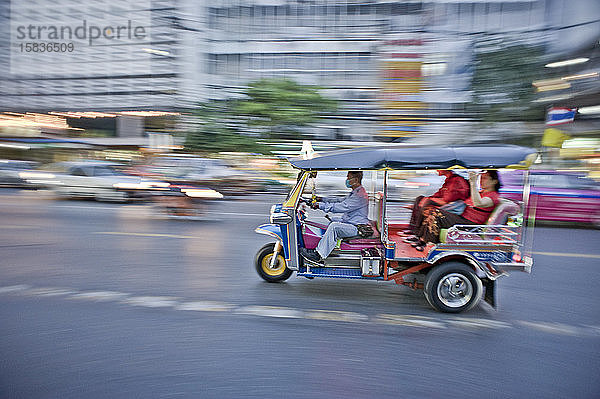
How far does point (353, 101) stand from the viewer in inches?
1629

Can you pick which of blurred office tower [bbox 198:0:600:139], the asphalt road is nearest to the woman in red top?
the asphalt road

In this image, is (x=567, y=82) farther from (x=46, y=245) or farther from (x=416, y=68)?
(x=46, y=245)

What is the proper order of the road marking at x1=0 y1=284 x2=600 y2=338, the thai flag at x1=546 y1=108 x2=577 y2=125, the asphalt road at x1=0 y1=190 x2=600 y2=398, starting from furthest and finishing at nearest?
the thai flag at x1=546 y1=108 x2=577 y2=125 < the road marking at x1=0 y1=284 x2=600 y2=338 < the asphalt road at x1=0 y1=190 x2=600 y2=398

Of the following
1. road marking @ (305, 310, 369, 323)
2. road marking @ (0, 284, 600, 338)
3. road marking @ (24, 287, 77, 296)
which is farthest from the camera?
road marking @ (24, 287, 77, 296)

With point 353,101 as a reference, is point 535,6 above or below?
above

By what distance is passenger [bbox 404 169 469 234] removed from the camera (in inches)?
257

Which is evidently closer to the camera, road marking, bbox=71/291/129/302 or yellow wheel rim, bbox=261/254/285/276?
road marking, bbox=71/291/129/302

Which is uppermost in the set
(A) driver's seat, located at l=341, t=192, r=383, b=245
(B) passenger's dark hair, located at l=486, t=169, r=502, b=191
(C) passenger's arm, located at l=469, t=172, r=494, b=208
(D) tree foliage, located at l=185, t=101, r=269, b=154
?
(D) tree foliage, located at l=185, t=101, r=269, b=154

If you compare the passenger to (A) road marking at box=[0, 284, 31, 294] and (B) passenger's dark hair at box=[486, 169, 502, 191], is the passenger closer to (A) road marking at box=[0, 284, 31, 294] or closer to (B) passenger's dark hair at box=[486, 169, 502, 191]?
(B) passenger's dark hair at box=[486, 169, 502, 191]

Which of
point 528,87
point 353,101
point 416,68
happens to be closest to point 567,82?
point 528,87

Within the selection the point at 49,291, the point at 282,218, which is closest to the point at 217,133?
the point at 49,291

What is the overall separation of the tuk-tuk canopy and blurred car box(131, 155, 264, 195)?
811 centimetres

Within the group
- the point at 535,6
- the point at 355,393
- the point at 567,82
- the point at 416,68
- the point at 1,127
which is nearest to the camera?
the point at 355,393

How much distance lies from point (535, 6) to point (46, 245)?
135ft
